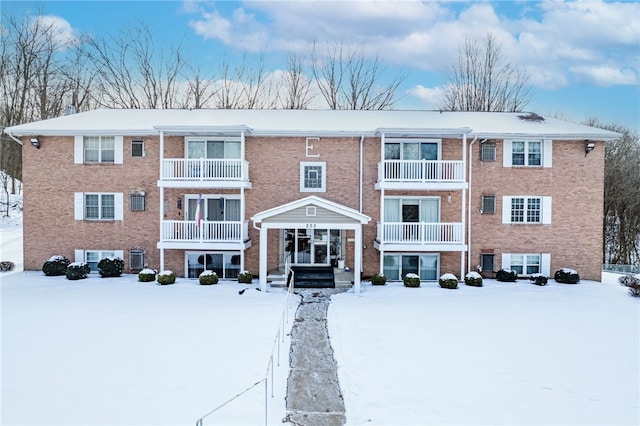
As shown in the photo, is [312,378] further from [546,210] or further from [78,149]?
[78,149]

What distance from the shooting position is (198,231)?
18594 mm

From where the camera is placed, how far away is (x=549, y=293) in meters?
17.1

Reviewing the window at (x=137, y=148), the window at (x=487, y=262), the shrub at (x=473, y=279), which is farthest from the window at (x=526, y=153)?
the window at (x=137, y=148)

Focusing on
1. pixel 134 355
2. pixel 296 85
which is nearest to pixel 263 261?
pixel 134 355

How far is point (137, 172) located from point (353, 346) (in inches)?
570

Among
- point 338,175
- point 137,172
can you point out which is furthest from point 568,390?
point 137,172

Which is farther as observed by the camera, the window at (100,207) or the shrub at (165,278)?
the window at (100,207)

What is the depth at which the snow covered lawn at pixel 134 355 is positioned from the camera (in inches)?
288

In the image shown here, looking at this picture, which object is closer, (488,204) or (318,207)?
(318,207)

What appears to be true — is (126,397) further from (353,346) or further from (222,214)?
(222,214)

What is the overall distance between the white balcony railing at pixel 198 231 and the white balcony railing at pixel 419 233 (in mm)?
6799

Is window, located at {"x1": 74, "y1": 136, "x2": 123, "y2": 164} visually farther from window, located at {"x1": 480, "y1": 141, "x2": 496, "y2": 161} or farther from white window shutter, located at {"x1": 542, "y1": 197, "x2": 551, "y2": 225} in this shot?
white window shutter, located at {"x1": 542, "y1": 197, "x2": 551, "y2": 225}

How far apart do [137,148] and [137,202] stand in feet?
8.80

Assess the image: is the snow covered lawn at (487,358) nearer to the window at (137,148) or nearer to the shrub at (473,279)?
the shrub at (473,279)
